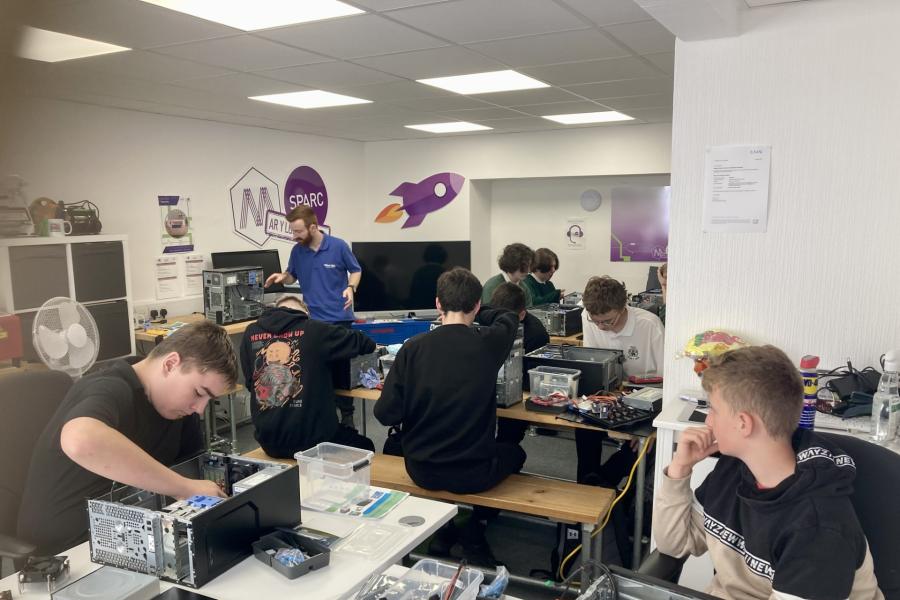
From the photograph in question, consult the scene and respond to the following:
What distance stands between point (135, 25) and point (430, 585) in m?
2.67

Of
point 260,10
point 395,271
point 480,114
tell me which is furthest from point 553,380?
point 395,271

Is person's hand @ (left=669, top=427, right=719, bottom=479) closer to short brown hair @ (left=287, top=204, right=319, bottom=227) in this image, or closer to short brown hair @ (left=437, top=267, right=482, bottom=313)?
short brown hair @ (left=437, top=267, right=482, bottom=313)

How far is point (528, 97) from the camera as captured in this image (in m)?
4.88

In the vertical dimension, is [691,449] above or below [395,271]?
below

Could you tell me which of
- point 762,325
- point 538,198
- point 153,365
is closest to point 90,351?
point 153,365

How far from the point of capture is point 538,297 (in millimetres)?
5684

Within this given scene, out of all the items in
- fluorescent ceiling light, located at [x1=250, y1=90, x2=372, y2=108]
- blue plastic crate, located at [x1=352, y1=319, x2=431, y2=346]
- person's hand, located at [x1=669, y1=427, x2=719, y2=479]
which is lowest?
blue plastic crate, located at [x1=352, y1=319, x2=431, y2=346]

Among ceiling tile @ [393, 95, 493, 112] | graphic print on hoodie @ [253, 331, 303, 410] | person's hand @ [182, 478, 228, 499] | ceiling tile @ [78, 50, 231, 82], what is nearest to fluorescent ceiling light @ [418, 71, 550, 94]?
ceiling tile @ [393, 95, 493, 112]

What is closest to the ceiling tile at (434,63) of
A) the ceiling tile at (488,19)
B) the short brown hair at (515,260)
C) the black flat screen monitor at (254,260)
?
the ceiling tile at (488,19)

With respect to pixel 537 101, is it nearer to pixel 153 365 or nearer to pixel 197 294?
pixel 197 294

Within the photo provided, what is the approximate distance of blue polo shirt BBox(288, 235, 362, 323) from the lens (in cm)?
529

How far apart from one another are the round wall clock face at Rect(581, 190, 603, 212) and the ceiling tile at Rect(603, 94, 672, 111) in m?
1.78

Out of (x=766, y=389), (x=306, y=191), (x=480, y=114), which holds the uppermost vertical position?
(x=480, y=114)

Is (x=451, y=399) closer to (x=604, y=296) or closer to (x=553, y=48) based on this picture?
(x=604, y=296)
